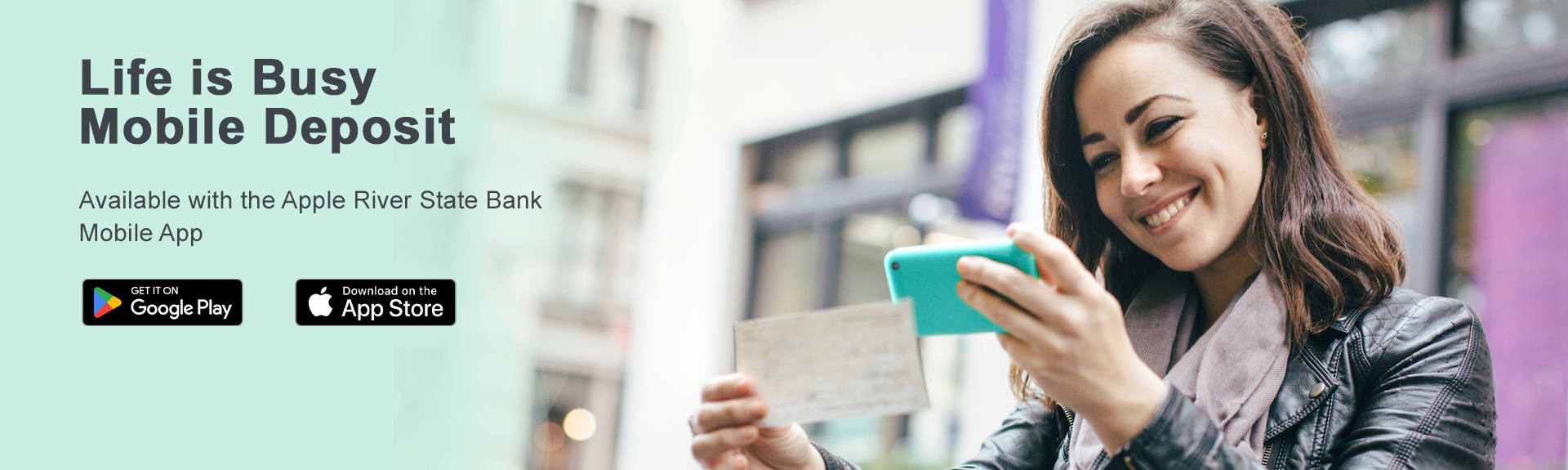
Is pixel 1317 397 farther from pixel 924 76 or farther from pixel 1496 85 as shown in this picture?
pixel 924 76

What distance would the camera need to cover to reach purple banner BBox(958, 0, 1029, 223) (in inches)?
184

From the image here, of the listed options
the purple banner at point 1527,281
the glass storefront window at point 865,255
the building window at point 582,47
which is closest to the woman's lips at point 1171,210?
the purple banner at point 1527,281

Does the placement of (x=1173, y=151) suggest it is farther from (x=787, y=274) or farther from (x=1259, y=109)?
(x=787, y=274)

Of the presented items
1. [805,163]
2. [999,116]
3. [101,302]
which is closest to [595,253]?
[805,163]

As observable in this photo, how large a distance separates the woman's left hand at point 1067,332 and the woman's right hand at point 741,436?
253 mm

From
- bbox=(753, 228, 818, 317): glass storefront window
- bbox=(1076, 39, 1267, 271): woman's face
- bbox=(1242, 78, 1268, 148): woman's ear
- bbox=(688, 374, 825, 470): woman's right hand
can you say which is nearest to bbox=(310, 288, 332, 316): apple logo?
bbox=(688, 374, 825, 470): woman's right hand

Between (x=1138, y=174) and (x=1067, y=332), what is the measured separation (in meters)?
0.33

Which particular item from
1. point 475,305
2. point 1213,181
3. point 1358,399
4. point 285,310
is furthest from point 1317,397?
point 475,305

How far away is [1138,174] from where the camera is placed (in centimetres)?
113

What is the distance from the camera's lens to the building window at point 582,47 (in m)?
9.47

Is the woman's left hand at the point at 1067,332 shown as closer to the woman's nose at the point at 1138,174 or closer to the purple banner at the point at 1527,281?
the woman's nose at the point at 1138,174

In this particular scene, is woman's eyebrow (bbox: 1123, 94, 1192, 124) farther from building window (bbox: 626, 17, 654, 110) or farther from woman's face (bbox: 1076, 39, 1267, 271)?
building window (bbox: 626, 17, 654, 110)

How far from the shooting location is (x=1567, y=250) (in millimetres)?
3439

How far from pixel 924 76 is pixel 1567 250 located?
10.4 feet
